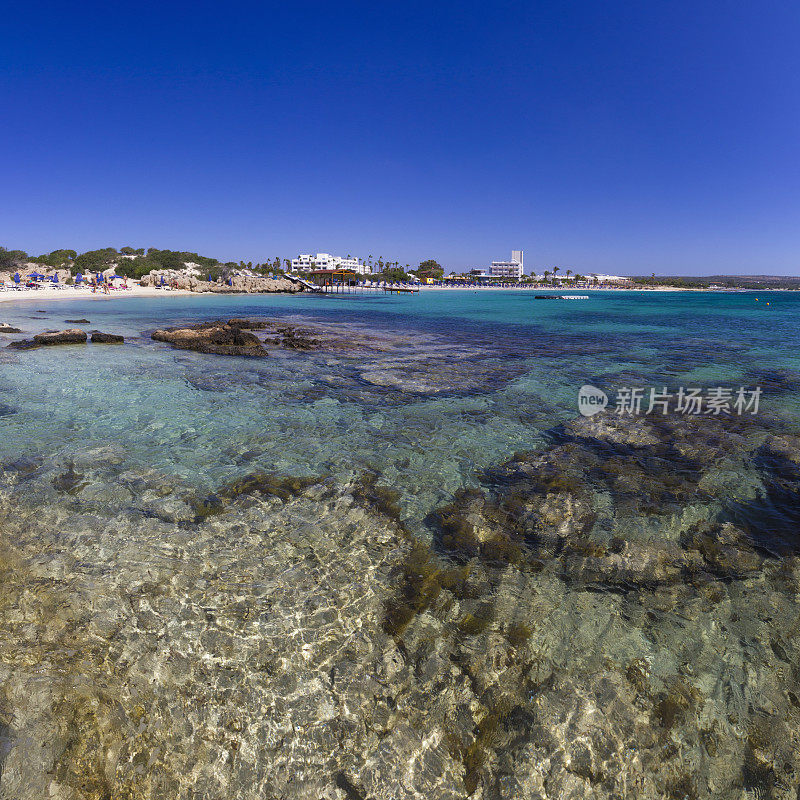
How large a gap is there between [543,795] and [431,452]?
5325mm

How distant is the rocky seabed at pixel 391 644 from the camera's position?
9.32ft

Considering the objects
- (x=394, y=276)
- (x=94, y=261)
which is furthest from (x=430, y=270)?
(x=94, y=261)

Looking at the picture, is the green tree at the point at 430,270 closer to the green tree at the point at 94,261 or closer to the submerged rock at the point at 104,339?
the green tree at the point at 94,261

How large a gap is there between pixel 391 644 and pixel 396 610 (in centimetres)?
39

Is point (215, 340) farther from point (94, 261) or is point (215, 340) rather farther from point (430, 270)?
point (430, 270)

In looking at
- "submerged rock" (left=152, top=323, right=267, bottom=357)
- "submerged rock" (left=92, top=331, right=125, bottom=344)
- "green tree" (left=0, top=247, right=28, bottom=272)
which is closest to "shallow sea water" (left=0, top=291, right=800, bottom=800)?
"submerged rock" (left=152, top=323, right=267, bottom=357)

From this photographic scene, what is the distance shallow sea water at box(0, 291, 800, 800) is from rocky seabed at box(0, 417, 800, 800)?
0.02 metres

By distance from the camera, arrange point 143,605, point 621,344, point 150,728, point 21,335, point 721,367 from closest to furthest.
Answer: point 150,728 < point 143,605 < point 721,367 < point 21,335 < point 621,344

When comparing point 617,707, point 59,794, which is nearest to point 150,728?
point 59,794

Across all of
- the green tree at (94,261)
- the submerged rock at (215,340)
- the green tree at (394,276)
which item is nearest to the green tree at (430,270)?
the green tree at (394,276)

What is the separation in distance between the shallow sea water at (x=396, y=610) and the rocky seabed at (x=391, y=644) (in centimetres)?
2

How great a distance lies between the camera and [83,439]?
8.05m

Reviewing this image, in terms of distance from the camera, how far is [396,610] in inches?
163

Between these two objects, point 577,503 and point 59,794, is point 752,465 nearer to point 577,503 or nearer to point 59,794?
point 577,503
